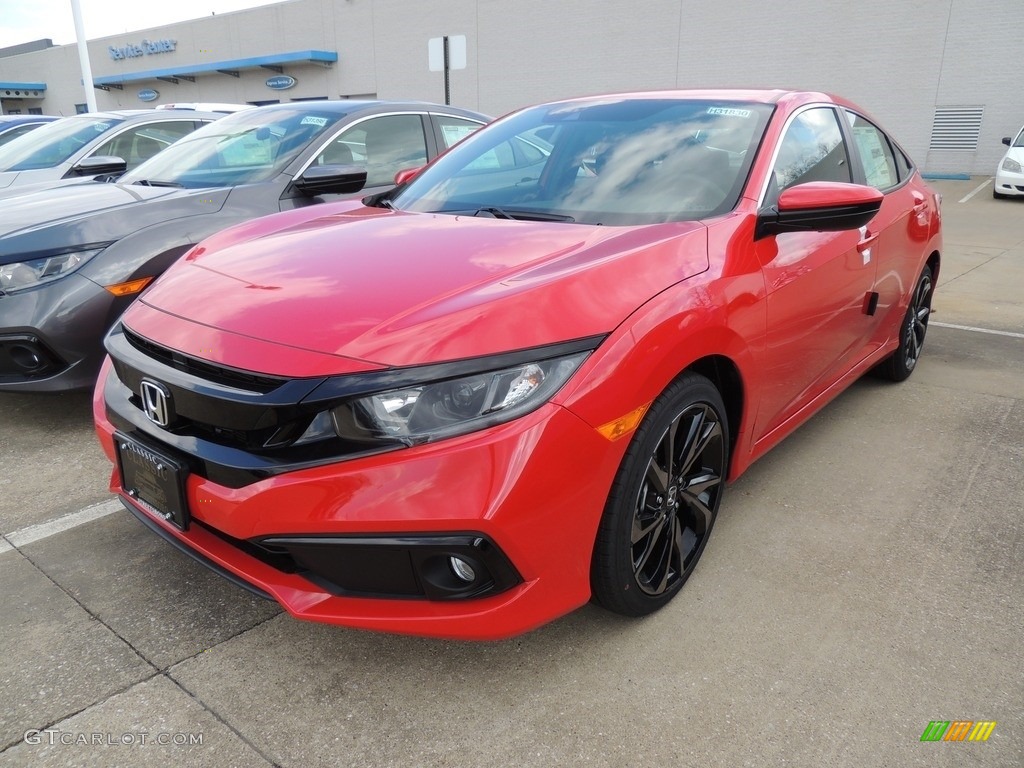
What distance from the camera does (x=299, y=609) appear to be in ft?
5.87

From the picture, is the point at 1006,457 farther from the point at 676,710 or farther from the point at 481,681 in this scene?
the point at 481,681

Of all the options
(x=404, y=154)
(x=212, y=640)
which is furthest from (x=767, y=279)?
(x=404, y=154)

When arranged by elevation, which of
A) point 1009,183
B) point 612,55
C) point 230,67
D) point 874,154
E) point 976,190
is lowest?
point 976,190

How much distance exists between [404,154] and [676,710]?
3925 mm

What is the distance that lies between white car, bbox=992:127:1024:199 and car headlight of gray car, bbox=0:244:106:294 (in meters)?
15.6

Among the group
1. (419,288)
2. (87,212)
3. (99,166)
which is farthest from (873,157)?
(99,166)

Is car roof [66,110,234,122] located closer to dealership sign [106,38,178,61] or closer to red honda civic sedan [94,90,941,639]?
red honda civic sedan [94,90,941,639]

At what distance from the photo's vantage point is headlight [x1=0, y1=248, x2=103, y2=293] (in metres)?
3.33

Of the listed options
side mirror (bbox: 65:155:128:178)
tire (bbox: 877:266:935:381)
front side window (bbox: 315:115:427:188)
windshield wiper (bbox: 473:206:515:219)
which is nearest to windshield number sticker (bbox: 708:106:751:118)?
windshield wiper (bbox: 473:206:515:219)

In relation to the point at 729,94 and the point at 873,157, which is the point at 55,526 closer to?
the point at 729,94

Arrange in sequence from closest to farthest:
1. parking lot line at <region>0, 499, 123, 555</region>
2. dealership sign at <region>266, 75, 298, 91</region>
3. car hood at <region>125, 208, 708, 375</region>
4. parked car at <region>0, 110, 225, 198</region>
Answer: car hood at <region>125, 208, 708, 375</region> < parking lot line at <region>0, 499, 123, 555</region> < parked car at <region>0, 110, 225, 198</region> < dealership sign at <region>266, 75, 298, 91</region>

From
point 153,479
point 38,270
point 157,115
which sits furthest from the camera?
point 157,115

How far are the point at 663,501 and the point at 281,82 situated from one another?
114 ft

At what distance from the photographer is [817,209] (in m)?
2.41
